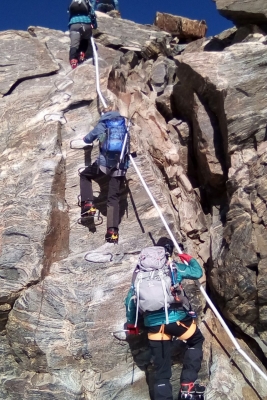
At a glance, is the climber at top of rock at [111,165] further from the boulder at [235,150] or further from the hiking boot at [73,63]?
the hiking boot at [73,63]

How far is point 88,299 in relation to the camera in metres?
11.4

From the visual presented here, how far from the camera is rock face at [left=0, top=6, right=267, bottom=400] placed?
1105cm

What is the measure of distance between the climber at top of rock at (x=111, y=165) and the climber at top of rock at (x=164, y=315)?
234 cm

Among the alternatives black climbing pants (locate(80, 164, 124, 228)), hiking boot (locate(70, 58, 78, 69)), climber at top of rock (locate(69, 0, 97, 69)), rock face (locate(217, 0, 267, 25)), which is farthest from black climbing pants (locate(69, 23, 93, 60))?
black climbing pants (locate(80, 164, 124, 228))

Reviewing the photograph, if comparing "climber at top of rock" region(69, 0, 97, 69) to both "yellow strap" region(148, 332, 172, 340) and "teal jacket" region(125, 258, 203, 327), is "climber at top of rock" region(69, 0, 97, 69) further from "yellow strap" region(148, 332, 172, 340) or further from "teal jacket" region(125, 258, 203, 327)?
"yellow strap" region(148, 332, 172, 340)

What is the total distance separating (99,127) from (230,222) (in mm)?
4270

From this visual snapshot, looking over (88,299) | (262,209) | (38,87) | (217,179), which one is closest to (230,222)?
(262,209)

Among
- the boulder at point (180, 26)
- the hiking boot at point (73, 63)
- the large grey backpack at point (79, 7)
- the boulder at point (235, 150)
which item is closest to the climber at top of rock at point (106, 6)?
the boulder at point (180, 26)

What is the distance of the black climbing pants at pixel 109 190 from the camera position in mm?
12266

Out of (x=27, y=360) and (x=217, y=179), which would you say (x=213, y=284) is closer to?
(x=217, y=179)

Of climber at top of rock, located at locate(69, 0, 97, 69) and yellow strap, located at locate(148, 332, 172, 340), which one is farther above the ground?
climber at top of rock, located at locate(69, 0, 97, 69)

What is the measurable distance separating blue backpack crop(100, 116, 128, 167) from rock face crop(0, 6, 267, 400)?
139cm

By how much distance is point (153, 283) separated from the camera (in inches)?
382

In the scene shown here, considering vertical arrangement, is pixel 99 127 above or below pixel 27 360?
above
